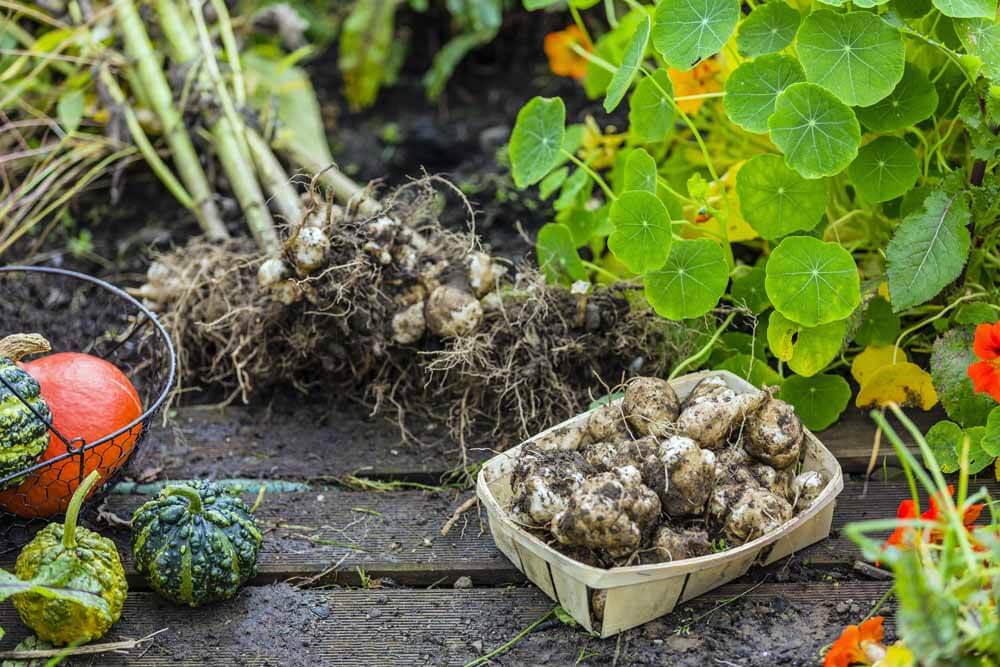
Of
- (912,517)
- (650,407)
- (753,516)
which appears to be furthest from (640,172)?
(912,517)

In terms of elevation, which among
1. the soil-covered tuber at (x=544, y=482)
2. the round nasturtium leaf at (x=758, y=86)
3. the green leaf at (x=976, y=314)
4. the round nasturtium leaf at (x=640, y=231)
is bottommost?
the green leaf at (x=976, y=314)

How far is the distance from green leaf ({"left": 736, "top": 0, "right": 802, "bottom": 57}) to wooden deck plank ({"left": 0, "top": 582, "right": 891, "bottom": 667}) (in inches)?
38.8

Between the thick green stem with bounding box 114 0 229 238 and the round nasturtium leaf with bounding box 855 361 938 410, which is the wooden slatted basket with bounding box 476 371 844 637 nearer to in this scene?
the round nasturtium leaf with bounding box 855 361 938 410

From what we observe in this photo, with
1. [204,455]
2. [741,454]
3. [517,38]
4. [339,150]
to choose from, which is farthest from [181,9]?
[741,454]

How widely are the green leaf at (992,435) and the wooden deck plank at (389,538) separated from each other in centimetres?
17

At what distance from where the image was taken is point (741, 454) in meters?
1.67

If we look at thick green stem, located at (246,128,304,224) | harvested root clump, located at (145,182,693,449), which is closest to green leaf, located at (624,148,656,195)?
harvested root clump, located at (145,182,693,449)

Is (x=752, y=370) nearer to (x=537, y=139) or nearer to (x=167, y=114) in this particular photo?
(x=537, y=139)

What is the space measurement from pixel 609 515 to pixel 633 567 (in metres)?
0.08

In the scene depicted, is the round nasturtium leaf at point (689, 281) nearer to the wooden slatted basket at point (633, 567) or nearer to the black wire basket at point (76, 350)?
the wooden slatted basket at point (633, 567)

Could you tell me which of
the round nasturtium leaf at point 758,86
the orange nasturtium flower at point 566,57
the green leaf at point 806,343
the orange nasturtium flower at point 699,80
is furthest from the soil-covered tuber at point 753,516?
the orange nasturtium flower at point 566,57

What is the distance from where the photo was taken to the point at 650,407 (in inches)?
67.1

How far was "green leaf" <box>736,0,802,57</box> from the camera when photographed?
74.1 inches

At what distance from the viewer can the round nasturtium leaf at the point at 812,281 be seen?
1750mm
